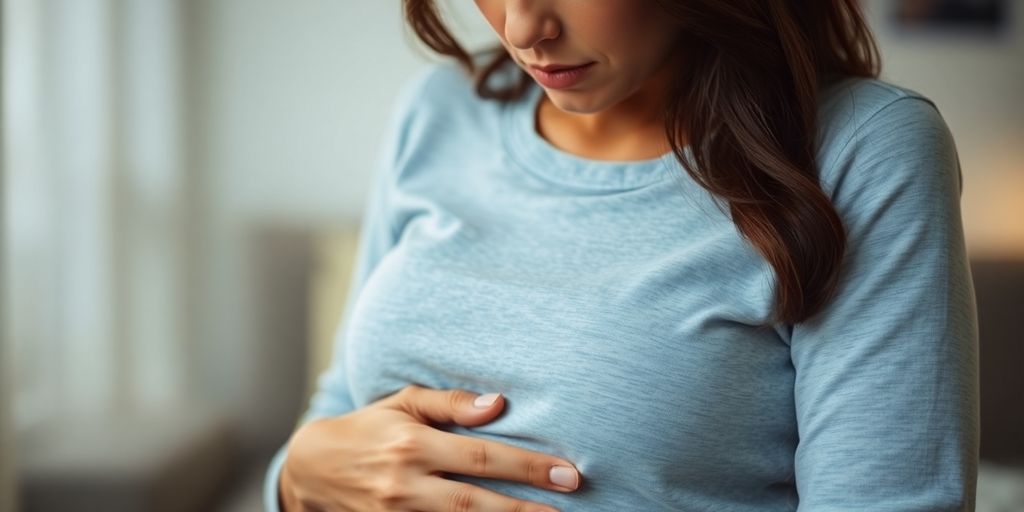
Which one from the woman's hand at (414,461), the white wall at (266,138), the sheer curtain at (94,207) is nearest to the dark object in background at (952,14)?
the white wall at (266,138)

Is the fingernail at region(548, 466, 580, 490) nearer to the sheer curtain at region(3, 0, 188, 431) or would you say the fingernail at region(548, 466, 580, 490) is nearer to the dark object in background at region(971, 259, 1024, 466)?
the sheer curtain at region(3, 0, 188, 431)

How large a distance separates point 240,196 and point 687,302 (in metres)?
1.96

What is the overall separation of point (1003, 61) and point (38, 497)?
2.50 m

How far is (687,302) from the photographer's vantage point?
755 mm

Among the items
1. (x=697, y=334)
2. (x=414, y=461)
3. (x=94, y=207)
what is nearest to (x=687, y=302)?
(x=697, y=334)

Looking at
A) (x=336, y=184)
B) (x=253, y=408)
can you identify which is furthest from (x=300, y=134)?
(x=253, y=408)

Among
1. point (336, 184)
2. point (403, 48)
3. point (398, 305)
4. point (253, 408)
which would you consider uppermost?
point (398, 305)

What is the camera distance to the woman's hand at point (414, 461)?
0.78 m

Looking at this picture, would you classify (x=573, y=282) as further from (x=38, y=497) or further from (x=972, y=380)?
(x=38, y=497)

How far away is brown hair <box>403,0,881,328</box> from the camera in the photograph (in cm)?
71

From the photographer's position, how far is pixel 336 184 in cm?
255

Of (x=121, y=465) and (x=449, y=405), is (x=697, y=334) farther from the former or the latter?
(x=121, y=465)

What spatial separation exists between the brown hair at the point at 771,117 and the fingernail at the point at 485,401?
23cm

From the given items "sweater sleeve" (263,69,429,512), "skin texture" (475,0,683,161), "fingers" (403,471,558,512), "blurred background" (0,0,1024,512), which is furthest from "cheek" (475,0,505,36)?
"blurred background" (0,0,1024,512)
